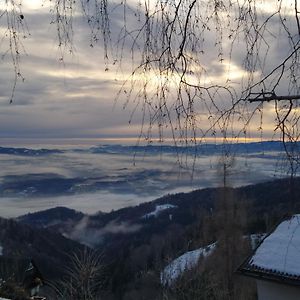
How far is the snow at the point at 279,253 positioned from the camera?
1259 cm

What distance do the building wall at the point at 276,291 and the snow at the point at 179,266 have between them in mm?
11813

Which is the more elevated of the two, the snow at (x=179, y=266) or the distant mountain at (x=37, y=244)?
the snow at (x=179, y=266)

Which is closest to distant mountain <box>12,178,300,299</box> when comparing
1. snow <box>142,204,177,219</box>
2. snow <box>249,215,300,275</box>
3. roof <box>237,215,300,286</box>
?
snow <box>142,204,177,219</box>

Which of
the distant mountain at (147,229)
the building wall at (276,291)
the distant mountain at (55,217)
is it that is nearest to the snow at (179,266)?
the distant mountain at (147,229)

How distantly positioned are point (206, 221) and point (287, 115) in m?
30.4

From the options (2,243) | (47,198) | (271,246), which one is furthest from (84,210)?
(271,246)

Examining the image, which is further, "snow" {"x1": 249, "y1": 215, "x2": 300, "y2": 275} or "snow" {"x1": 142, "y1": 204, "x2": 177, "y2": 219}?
"snow" {"x1": 142, "y1": 204, "x2": 177, "y2": 219}

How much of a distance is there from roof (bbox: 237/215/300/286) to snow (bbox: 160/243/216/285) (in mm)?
11514

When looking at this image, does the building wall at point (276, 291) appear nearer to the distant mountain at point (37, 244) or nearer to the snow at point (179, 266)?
the snow at point (179, 266)

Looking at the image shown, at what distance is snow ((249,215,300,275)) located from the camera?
41.3 ft

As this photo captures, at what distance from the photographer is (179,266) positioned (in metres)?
29.3

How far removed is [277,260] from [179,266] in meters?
16.6

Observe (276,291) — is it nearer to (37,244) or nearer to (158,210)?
(37,244)

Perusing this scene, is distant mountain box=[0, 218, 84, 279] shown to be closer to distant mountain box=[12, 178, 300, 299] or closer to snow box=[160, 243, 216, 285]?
distant mountain box=[12, 178, 300, 299]
